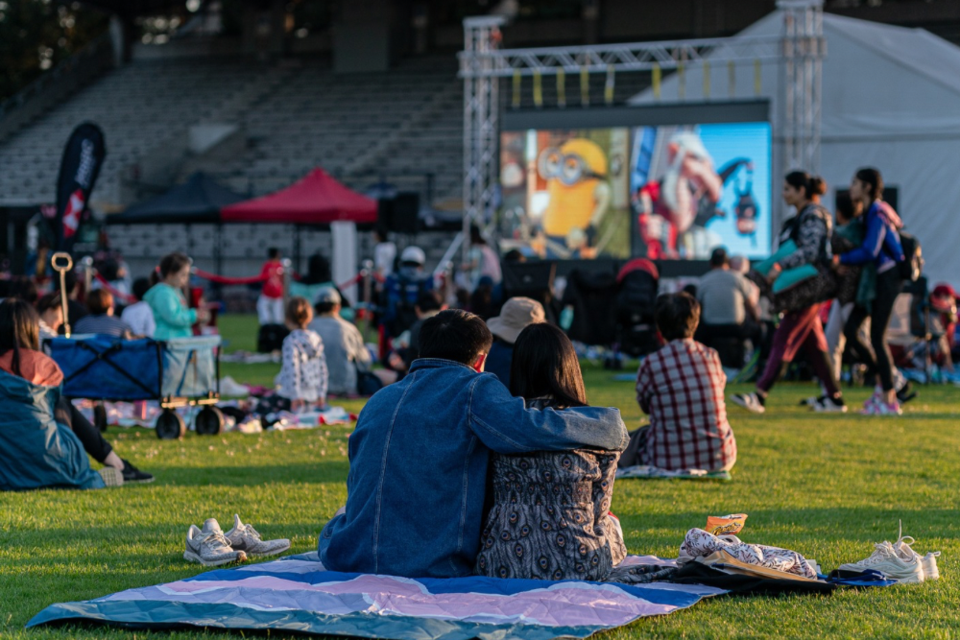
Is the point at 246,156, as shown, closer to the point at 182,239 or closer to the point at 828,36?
the point at 182,239

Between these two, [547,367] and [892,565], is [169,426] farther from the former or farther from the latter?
[892,565]

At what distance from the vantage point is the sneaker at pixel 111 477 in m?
6.50

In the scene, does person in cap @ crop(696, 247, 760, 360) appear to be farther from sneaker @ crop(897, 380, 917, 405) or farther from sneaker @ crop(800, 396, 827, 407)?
sneaker @ crop(897, 380, 917, 405)

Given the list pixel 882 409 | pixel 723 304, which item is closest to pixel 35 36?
pixel 723 304

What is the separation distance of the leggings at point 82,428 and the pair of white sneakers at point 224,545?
6.03 ft

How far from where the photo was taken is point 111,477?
652cm

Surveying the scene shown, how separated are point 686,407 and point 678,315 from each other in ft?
1.69

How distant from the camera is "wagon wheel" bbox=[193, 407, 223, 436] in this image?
889cm

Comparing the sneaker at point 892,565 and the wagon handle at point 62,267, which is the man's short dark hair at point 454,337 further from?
the wagon handle at point 62,267

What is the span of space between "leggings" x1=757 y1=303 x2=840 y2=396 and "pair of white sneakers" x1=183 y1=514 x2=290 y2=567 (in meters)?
5.85

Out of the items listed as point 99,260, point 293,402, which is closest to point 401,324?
point 293,402

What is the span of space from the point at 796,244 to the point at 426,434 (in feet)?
21.5

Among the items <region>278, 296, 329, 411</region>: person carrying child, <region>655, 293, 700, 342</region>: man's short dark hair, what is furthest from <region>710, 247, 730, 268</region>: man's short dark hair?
<region>655, 293, 700, 342</region>: man's short dark hair

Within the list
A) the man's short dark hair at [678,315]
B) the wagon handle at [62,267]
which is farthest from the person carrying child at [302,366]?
the man's short dark hair at [678,315]
